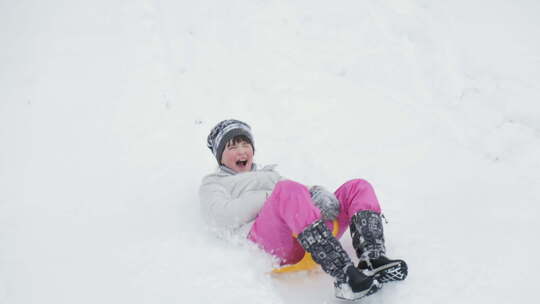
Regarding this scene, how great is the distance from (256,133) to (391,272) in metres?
2.43

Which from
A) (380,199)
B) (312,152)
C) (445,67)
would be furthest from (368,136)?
(445,67)

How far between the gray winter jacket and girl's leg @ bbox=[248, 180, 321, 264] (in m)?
0.10

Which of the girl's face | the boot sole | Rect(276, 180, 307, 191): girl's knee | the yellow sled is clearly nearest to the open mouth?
the girl's face

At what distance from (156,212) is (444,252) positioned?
1799 millimetres

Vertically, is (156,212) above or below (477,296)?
above

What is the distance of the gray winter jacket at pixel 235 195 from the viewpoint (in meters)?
2.37

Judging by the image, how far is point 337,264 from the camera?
75.5 inches

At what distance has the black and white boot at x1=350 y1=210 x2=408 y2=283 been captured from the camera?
184cm

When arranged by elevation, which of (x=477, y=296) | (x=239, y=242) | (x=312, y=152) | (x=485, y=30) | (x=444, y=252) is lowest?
(x=477, y=296)

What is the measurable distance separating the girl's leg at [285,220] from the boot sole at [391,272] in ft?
1.25

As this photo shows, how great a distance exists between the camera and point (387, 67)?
4707 mm

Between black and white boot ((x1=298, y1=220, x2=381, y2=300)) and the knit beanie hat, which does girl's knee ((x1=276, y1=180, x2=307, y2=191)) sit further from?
the knit beanie hat

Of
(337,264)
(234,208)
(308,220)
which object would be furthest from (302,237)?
(234,208)

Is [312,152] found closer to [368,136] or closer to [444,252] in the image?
[368,136]
